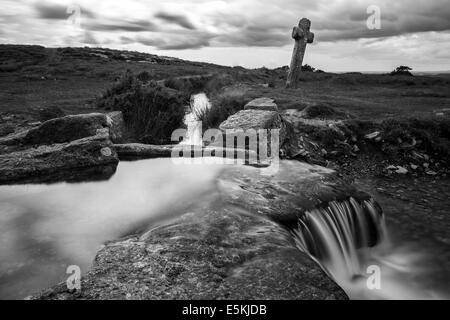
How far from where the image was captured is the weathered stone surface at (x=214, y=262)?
2674 mm

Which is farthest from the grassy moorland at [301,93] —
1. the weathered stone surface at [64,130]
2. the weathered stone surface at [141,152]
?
the weathered stone surface at [141,152]

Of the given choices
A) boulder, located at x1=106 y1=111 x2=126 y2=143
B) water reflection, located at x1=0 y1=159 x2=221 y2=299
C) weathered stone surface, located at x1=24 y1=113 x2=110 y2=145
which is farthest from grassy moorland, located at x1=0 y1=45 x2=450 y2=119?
water reflection, located at x1=0 y1=159 x2=221 y2=299

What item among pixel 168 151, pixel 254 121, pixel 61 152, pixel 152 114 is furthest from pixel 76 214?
pixel 152 114

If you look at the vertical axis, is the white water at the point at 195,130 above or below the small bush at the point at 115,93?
below

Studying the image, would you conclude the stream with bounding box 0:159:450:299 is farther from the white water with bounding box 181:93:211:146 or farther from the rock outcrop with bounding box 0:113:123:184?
the white water with bounding box 181:93:211:146

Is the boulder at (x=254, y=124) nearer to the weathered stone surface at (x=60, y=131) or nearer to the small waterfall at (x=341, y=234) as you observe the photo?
the small waterfall at (x=341, y=234)

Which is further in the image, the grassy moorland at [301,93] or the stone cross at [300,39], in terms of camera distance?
the stone cross at [300,39]

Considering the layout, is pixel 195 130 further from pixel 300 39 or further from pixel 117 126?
pixel 300 39

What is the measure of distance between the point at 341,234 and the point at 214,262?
2717 millimetres

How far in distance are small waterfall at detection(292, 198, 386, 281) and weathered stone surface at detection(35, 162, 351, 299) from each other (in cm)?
36

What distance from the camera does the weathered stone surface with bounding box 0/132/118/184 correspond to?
5.53 metres

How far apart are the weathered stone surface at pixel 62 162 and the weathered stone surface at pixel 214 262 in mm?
2529

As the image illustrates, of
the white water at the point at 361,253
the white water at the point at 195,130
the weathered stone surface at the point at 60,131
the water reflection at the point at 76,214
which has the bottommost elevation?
the white water at the point at 361,253

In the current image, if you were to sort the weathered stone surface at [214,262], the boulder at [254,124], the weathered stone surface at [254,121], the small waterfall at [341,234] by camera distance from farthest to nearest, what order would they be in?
the weathered stone surface at [254,121]
the boulder at [254,124]
the small waterfall at [341,234]
the weathered stone surface at [214,262]
